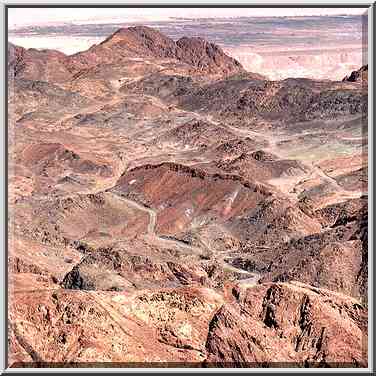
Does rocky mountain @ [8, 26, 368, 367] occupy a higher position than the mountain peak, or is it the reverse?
the mountain peak

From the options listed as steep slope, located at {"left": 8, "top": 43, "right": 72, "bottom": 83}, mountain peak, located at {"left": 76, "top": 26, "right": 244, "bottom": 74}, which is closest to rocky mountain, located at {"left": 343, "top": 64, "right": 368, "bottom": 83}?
mountain peak, located at {"left": 76, "top": 26, "right": 244, "bottom": 74}

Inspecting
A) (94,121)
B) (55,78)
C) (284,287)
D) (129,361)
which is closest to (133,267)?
(284,287)

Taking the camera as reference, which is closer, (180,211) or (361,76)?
(180,211)

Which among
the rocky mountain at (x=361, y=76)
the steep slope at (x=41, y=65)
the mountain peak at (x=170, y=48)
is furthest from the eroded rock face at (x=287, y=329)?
the mountain peak at (x=170, y=48)

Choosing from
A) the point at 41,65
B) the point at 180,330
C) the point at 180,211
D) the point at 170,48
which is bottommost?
the point at 180,330

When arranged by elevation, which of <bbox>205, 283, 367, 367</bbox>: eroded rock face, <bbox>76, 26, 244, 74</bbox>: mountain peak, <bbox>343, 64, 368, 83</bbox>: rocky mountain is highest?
<bbox>76, 26, 244, 74</bbox>: mountain peak

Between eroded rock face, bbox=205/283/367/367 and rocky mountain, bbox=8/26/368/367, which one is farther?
eroded rock face, bbox=205/283/367/367

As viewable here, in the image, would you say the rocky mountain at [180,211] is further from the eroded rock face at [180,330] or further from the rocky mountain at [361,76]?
the rocky mountain at [361,76]

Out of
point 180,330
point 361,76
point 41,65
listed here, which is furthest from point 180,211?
point 41,65

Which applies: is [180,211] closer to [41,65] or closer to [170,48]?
[41,65]

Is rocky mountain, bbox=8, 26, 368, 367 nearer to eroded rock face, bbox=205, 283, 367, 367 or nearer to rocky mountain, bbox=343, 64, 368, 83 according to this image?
eroded rock face, bbox=205, 283, 367, 367
